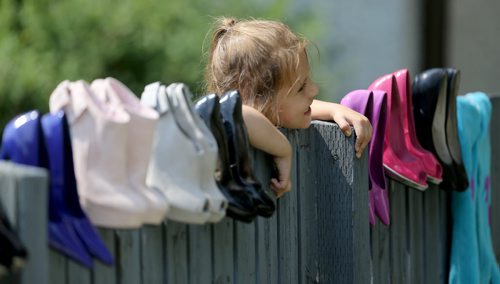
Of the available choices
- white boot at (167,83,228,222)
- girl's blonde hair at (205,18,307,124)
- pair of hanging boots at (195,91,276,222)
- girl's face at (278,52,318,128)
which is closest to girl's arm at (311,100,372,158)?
girl's face at (278,52,318,128)

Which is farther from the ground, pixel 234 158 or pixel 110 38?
pixel 110 38

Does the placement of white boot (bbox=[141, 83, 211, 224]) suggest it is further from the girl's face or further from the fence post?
the girl's face

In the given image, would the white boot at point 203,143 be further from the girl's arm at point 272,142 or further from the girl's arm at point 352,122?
the girl's arm at point 352,122

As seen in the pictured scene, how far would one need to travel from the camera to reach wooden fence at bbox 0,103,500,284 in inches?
90.3

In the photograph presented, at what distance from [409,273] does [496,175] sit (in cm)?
113

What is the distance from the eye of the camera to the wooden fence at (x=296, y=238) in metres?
2.29

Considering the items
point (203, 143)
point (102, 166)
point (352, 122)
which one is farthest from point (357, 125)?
point (102, 166)

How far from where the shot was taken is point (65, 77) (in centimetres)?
688

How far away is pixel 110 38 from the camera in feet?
23.9

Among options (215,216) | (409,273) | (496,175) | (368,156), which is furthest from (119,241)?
(496,175)

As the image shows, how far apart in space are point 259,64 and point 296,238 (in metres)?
0.56

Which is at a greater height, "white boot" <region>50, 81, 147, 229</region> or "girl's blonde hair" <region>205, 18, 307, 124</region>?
"girl's blonde hair" <region>205, 18, 307, 124</region>

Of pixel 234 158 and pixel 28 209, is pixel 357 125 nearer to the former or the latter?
pixel 234 158

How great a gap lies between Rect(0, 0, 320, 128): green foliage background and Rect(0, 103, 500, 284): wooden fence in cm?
294
